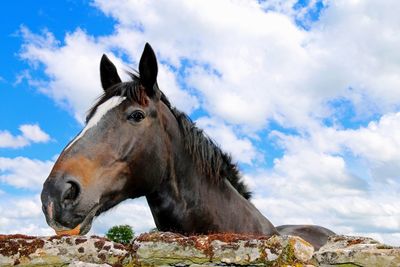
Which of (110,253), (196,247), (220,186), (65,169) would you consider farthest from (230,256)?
(220,186)

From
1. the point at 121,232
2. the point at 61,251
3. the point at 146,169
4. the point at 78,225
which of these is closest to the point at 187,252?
the point at 61,251

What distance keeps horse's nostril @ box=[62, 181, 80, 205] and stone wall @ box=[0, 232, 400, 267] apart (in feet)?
3.16

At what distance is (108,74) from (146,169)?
167 centimetres

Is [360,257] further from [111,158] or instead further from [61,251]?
[111,158]

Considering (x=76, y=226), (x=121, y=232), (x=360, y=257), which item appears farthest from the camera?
(x=121, y=232)

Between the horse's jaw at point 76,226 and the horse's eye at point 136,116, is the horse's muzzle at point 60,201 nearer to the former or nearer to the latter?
the horse's jaw at point 76,226

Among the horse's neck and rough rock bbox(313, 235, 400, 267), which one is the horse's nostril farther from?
rough rock bbox(313, 235, 400, 267)

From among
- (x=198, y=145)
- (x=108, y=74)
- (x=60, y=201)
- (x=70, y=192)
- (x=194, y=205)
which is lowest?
(x=60, y=201)

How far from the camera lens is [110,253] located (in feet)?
11.2

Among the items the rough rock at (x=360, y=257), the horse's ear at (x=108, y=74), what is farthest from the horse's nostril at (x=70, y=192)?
the rough rock at (x=360, y=257)

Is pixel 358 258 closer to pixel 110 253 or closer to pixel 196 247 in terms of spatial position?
pixel 196 247

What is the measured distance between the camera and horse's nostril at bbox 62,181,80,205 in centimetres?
447

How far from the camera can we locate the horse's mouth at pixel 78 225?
4.50m

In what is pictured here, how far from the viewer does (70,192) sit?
4535mm
